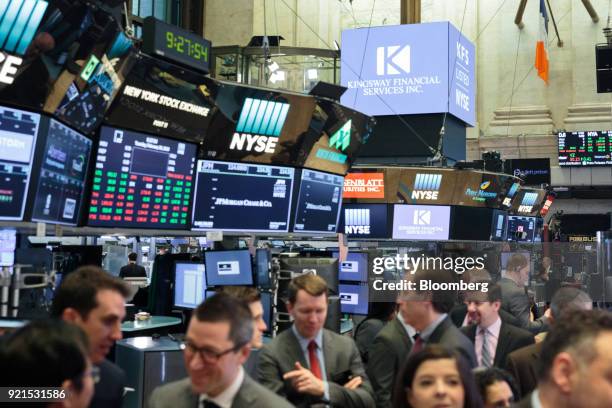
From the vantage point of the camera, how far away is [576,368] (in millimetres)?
2104

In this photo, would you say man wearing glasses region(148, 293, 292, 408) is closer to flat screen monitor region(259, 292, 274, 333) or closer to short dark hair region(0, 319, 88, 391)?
short dark hair region(0, 319, 88, 391)

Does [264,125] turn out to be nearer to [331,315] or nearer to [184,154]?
[184,154]

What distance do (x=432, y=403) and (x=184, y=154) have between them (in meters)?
3.96

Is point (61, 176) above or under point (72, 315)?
above

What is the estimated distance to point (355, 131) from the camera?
8.10 metres

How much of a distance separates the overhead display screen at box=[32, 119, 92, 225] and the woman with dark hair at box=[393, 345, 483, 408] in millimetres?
2645

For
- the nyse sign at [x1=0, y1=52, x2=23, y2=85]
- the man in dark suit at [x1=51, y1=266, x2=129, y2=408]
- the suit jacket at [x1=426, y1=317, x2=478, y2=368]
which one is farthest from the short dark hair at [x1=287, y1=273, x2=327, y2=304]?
the nyse sign at [x1=0, y1=52, x2=23, y2=85]

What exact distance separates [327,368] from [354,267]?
4.16m

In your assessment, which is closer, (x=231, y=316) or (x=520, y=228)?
(x=231, y=316)

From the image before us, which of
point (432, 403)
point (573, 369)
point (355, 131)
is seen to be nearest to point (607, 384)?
point (573, 369)

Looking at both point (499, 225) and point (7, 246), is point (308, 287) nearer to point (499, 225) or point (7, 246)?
point (7, 246)

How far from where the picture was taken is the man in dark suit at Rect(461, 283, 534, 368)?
14.7ft

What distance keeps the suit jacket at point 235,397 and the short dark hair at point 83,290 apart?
1.15ft

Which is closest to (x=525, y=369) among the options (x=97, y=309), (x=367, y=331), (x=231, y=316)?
(x=367, y=331)
